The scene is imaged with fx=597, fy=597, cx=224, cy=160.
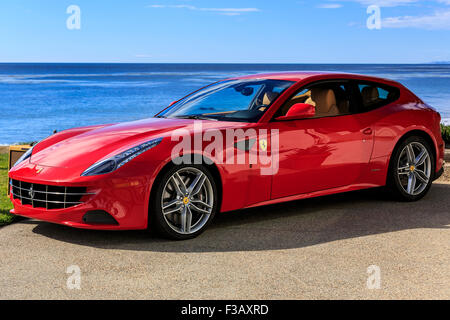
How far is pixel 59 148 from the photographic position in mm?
5617

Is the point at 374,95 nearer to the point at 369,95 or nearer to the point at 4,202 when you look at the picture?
the point at 369,95

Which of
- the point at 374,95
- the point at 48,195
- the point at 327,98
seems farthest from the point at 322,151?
the point at 48,195

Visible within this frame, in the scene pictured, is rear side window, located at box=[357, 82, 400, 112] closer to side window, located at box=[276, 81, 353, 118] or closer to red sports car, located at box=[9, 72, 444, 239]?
red sports car, located at box=[9, 72, 444, 239]

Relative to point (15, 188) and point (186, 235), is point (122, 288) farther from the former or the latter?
point (15, 188)

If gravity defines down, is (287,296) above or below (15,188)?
below

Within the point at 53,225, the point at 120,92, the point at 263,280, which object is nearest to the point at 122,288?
the point at 263,280

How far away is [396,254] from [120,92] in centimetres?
5421

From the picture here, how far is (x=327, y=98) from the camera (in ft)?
21.1

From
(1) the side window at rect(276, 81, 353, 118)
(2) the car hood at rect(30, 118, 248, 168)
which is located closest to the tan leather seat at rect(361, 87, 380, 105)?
(1) the side window at rect(276, 81, 353, 118)

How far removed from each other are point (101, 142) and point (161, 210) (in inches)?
34.7

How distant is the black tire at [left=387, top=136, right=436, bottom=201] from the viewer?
6852 millimetres

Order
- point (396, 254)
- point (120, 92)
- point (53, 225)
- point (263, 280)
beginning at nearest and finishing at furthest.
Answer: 1. point (263, 280)
2. point (396, 254)
3. point (53, 225)
4. point (120, 92)

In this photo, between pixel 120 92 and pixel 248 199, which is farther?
pixel 120 92

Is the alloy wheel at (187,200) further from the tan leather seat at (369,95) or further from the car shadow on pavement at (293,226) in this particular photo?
the tan leather seat at (369,95)
